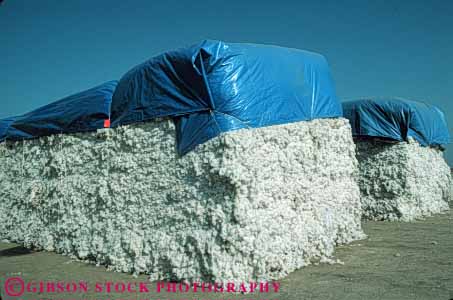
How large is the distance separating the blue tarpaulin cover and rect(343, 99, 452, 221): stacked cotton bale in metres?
5.92

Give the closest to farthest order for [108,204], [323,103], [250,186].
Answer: [250,186], [108,204], [323,103]

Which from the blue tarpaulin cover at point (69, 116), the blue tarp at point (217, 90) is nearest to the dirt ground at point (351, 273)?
the blue tarp at point (217, 90)

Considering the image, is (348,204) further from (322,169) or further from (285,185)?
(285,185)

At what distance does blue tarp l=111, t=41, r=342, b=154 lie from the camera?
529cm

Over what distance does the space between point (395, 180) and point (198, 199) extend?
5.98 metres

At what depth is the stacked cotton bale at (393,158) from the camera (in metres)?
9.63

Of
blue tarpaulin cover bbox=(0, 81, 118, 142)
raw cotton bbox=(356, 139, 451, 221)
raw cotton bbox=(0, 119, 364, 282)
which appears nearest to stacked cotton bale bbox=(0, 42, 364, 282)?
raw cotton bbox=(0, 119, 364, 282)

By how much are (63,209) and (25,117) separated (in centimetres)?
230

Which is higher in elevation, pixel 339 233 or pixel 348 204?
pixel 348 204

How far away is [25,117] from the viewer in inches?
332

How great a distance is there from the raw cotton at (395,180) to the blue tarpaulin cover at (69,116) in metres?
5.97

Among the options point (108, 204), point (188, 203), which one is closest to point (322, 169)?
point (188, 203)

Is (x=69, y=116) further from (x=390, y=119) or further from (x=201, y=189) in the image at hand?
(x=390, y=119)

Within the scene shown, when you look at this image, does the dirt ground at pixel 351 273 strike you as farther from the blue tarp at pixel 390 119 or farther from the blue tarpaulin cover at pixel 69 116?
the blue tarp at pixel 390 119
